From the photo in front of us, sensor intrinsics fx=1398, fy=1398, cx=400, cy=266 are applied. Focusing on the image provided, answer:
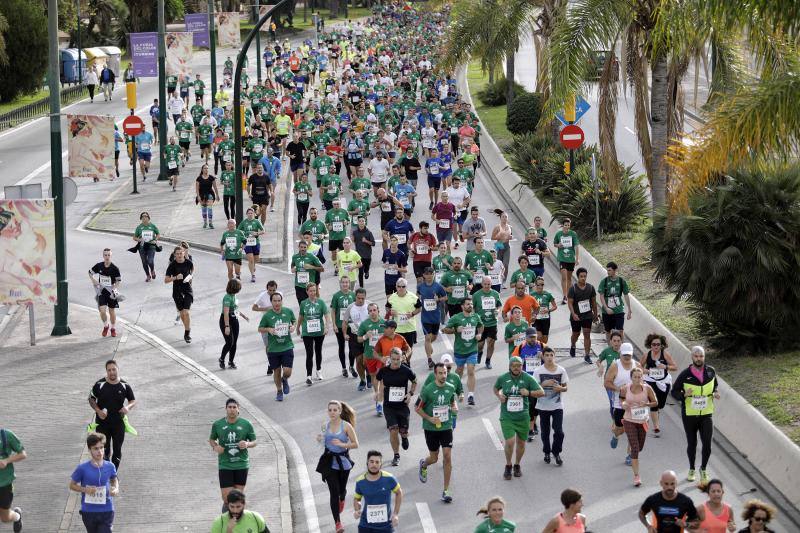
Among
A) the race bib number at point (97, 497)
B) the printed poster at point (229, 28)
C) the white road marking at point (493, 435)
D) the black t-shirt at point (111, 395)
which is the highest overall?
the printed poster at point (229, 28)

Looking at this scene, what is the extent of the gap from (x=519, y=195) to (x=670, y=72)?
901cm

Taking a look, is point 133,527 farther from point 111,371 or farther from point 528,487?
point 528,487

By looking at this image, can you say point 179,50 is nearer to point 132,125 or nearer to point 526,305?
point 132,125

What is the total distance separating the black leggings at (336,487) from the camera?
45.6ft

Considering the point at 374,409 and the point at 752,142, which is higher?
the point at 752,142

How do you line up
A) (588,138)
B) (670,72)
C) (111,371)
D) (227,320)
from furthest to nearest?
(588,138) → (670,72) → (227,320) → (111,371)

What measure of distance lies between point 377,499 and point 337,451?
1.50m

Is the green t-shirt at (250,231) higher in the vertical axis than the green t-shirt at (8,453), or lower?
higher

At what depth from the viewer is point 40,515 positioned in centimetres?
1419

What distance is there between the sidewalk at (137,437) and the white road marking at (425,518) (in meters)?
1.34

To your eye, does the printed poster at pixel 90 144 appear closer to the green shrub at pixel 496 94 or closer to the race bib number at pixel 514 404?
the race bib number at pixel 514 404

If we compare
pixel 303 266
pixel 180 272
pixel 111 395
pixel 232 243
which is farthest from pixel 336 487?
pixel 232 243

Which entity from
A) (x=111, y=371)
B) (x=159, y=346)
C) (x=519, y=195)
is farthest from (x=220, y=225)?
(x=111, y=371)

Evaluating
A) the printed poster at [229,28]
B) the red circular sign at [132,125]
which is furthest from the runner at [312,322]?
the printed poster at [229,28]
